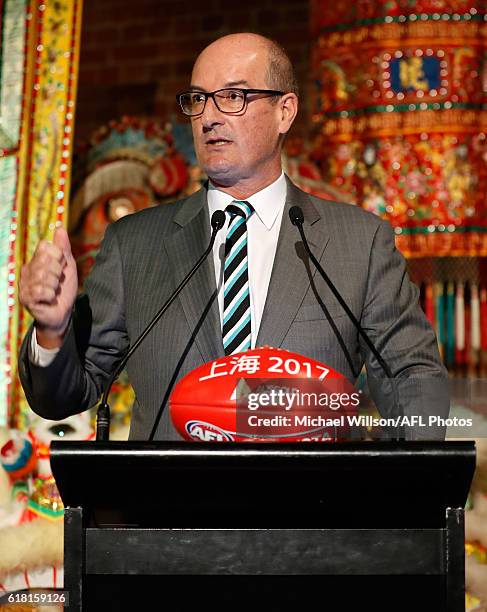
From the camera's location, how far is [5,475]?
2338mm

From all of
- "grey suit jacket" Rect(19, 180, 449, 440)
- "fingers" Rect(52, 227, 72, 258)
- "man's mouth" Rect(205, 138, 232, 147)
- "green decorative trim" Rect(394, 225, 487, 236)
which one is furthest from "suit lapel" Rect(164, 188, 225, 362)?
"green decorative trim" Rect(394, 225, 487, 236)

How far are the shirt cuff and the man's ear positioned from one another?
525 millimetres

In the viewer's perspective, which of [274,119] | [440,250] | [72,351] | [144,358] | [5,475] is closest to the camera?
[72,351]

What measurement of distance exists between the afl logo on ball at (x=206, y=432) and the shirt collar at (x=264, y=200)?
20.2 inches

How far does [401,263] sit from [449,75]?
1.96 meters

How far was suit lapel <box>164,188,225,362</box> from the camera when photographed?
149cm

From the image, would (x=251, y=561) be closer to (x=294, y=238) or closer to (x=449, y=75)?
(x=294, y=238)

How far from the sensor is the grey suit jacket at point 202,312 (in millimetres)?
1490

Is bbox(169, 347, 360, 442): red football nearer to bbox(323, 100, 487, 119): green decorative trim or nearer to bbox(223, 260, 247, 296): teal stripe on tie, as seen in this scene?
bbox(223, 260, 247, 296): teal stripe on tie

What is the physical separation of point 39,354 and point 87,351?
0.17m

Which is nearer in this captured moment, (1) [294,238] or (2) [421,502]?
(2) [421,502]

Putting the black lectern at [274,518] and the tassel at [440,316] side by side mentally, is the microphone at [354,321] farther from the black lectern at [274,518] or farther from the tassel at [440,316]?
the tassel at [440,316]

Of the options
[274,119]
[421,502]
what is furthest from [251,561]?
[274,119]

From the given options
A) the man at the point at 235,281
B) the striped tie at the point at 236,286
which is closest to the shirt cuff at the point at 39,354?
the man at the point at 235,281
